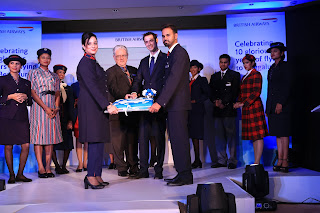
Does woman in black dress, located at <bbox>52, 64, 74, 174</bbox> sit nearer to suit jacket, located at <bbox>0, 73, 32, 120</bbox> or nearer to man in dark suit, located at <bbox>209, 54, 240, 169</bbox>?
suit jacket, located at <bbox>0, 73, 32, 120</bbox>

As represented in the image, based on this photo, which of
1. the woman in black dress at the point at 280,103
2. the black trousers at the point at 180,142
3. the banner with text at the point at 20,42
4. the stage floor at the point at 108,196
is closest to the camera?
the stage floor at the point at 108,196

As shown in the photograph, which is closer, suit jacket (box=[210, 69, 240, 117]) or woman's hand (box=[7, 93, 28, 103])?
woman's hand (box=[7, 93, 28, 103])

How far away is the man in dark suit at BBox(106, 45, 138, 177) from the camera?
5105 millimetres

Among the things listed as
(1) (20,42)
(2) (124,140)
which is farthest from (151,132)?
(1) (20,42)

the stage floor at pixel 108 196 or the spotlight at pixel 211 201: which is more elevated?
the spotlight at pixel 211 201

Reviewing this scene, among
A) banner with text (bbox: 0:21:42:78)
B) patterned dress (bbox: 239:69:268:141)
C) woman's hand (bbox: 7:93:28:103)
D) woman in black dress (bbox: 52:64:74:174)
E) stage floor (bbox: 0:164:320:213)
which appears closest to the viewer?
stage floor (bbox: 0:164:320:213)

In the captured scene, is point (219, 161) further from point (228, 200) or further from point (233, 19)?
point (228, 200)

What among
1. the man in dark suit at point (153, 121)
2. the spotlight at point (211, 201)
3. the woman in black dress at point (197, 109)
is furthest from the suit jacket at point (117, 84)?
the spotlight at point (211, 201)

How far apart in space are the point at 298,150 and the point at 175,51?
Answer: 3158 millimetres

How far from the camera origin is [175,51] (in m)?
4.10

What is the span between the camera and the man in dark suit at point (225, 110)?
6004mm

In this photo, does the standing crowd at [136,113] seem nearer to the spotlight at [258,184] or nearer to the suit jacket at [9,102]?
the suit jacket at [9,102]

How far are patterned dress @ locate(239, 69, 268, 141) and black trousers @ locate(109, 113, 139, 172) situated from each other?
5.58ft

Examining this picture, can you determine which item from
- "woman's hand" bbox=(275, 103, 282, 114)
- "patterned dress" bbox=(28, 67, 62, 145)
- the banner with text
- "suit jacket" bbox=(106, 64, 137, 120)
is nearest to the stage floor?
"patterned dress" bbox=(28, 67, 62, 145)
